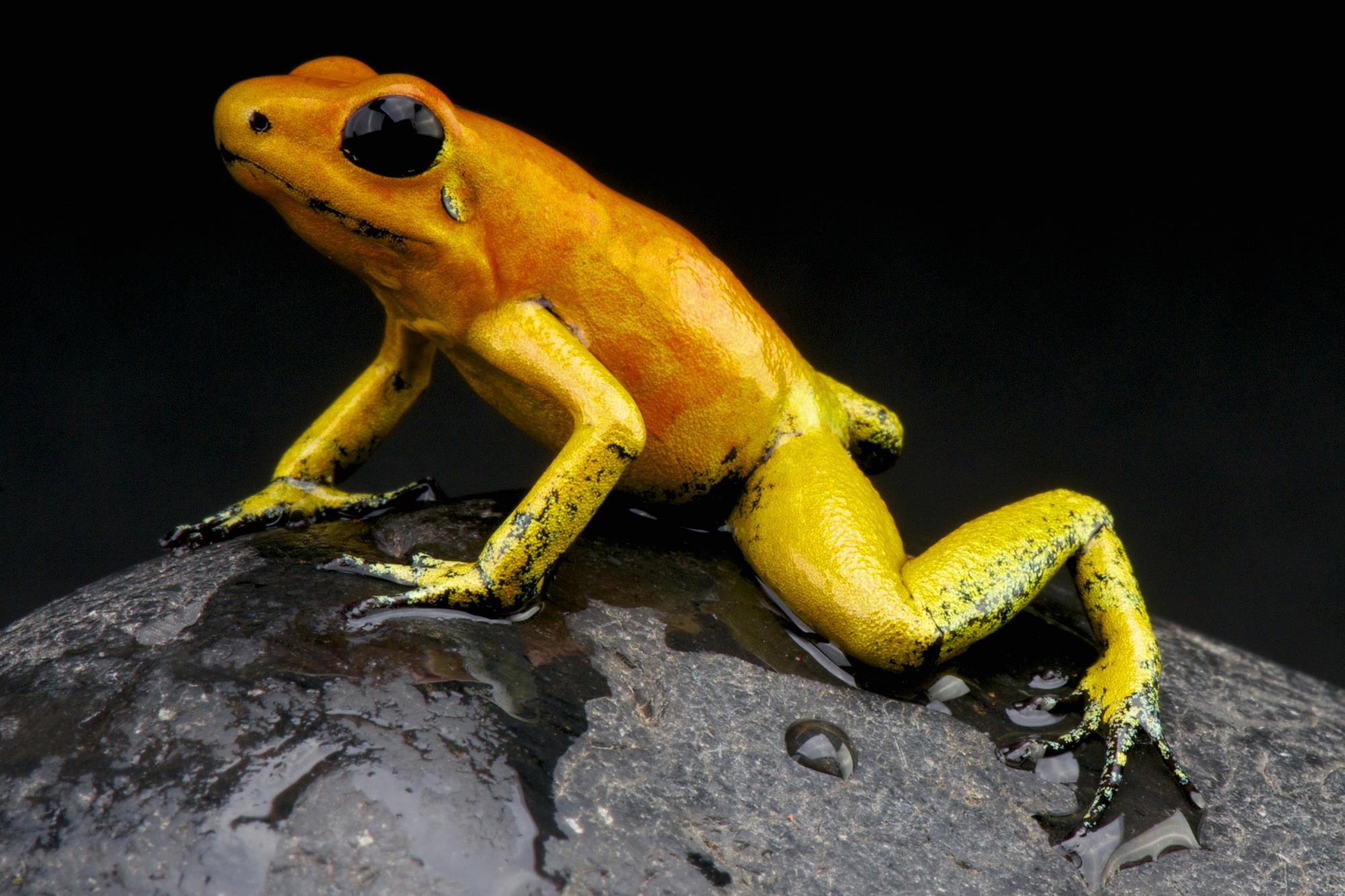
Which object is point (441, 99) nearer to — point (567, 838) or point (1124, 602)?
point (567, 838)

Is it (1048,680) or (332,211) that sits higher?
(332,211)

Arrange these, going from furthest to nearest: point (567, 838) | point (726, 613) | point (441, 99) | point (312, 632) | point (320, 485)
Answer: point (320, 485) → point (726, 613) → point (441, 99) → point (312, 632) → point (567, 838)

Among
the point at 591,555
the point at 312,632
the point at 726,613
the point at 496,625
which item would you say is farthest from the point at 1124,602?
the point at 312,632

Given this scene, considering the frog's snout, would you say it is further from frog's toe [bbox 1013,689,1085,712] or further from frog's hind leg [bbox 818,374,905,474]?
frog's toe [bbox 1013,689,1085,712]

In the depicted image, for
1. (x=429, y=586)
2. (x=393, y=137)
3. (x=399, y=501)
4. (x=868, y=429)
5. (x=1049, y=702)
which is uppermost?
(x=393, y=137)

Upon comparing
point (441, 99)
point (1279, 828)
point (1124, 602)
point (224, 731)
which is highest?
point (441, 99)

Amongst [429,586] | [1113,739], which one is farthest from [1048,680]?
[429,586]

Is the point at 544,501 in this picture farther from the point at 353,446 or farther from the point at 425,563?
the point at 353,446
